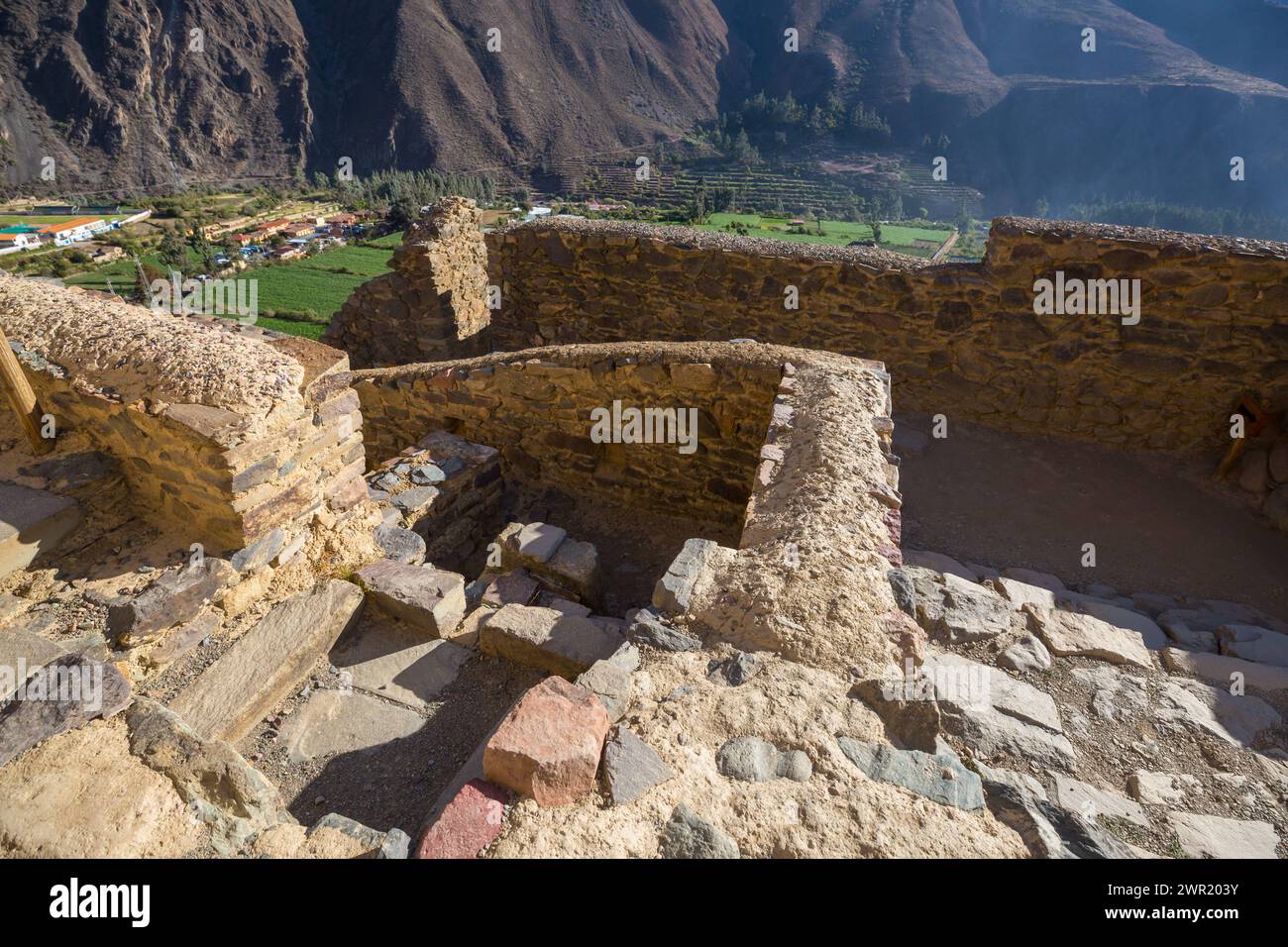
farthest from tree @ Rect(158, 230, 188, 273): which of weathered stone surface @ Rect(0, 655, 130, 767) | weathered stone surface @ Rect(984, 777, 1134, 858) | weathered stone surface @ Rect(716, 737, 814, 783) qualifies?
weathered stone surface @ Rect(984, 777, 1134, 858)

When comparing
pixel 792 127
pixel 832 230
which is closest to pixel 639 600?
pixel 832 230

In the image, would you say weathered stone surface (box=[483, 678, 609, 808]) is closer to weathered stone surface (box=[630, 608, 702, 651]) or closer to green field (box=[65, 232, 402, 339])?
weathered stone surface (box=[630, 608, 702, 651])

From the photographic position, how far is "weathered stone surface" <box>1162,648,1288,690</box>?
124 inches

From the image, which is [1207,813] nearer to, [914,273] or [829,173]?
[914,273]

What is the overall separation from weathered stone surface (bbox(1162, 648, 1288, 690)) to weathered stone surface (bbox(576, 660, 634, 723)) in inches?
115

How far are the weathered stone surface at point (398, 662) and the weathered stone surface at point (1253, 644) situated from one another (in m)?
4.28

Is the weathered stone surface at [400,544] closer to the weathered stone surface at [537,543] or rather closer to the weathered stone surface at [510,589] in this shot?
the weathered stone surface at [510,589]

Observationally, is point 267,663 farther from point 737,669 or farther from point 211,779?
point 737,669

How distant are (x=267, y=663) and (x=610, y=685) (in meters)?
1.91

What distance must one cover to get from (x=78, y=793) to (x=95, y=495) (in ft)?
7.47

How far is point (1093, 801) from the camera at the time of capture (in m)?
2.30

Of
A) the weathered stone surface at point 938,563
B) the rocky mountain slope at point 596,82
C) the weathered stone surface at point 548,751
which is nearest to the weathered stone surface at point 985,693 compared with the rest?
the weathered stone surface at point 938,563
